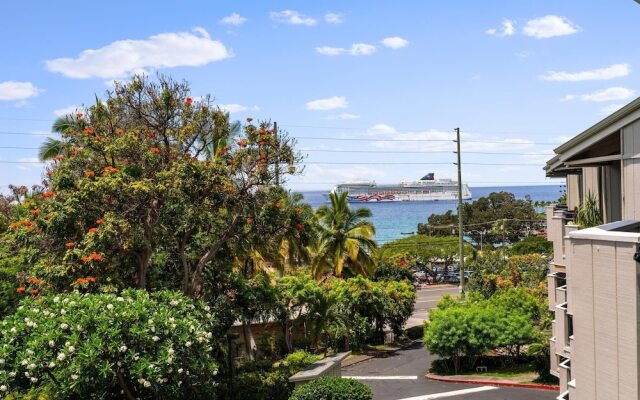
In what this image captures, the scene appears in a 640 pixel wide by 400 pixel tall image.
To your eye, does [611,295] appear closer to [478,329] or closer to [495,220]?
[478,329]

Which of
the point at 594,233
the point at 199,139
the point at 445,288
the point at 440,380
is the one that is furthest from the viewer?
the point at 445,288

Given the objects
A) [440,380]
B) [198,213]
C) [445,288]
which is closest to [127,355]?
[198,213]

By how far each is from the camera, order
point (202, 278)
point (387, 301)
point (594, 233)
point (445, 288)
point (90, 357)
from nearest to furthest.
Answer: point (594, 233) < point (90, 357) < point (202, 278) < point (387, 301) < point (445, 288)

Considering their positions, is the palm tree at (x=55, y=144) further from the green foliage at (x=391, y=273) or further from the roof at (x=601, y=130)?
the green foliage at (x=391, y=273)

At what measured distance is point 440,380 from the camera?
27.2m

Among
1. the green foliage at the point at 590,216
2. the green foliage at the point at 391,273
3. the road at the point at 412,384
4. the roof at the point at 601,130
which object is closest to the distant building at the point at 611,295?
the roof at the point at 601,130

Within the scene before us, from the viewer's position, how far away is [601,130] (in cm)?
1122

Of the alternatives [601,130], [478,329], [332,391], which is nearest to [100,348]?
[332,391]

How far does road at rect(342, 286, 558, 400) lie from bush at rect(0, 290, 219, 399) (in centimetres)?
1183

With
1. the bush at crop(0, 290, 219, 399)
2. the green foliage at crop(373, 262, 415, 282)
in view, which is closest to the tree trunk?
the bush at crop(0, 290, 219, 399)

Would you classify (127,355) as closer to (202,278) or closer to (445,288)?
(202,278)

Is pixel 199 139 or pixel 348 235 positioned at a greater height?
pixel 199 139

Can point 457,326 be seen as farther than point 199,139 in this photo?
Yes

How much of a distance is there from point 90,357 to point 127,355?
75 centimetres
